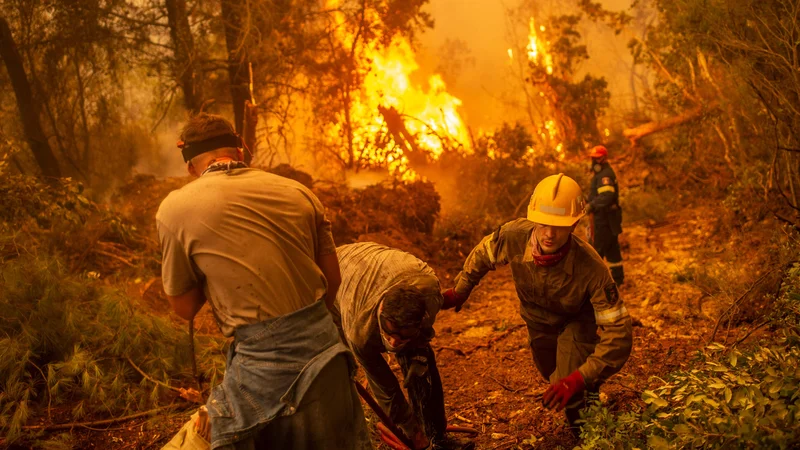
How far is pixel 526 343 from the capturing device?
5.49 m

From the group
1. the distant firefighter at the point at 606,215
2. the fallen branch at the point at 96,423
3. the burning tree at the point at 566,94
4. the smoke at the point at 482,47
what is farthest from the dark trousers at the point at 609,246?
the smoke at the point at 482,47

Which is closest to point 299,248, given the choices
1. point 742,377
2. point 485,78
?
point 742,377

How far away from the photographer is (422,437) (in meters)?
3.16

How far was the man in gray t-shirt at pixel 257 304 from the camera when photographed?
82.7 inches

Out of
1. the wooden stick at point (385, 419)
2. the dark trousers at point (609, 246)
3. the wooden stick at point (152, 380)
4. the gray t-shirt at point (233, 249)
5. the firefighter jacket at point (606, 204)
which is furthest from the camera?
the dark trousers at point (609, 246)

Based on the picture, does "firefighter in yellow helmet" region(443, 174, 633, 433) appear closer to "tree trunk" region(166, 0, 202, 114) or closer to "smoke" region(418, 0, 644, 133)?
"tree trunk" region(166, 0, 202, 114)

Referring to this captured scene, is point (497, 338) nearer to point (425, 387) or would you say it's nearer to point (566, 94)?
point (425, 387)

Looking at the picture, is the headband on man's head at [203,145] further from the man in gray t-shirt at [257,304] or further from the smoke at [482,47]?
the smoke at [482,47]

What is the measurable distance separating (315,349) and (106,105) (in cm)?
1076

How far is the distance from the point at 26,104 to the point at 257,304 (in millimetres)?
9724

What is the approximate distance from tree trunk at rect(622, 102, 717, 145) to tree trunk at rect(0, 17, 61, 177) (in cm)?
1192

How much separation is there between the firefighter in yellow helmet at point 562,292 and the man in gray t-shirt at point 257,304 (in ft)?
4.42

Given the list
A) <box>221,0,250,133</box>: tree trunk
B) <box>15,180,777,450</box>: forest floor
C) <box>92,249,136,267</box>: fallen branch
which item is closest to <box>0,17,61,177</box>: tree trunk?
<box>92,249,136,267</box>: fallen branch

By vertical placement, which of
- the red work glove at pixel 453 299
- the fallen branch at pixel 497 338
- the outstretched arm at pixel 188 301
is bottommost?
the fallen branch at pixel 497 338
